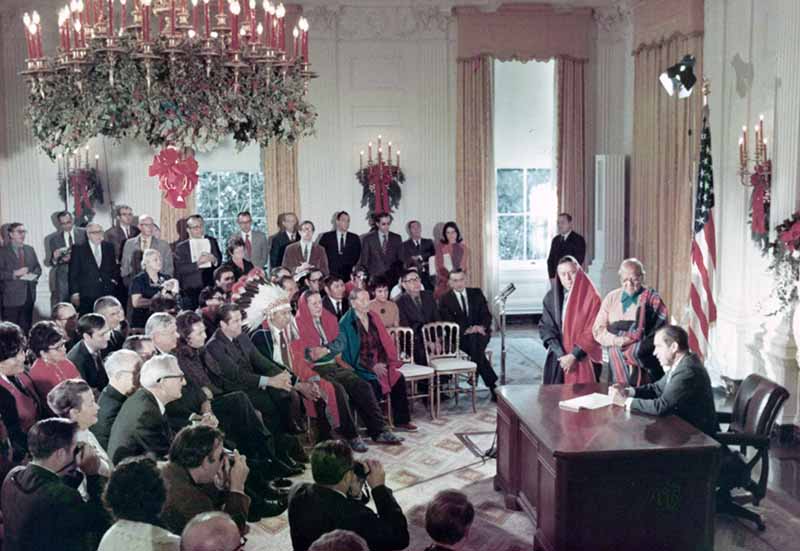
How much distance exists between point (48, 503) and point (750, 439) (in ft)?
12.7

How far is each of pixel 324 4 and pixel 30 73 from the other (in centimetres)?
675

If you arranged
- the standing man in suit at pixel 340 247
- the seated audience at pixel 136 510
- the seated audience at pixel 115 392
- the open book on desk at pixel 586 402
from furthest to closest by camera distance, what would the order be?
the standing man in suit at pixel 340 247 → the open book on desk at pixel 586 402 → the seated audience at pixel 115 392 → the seated audience at pixel 136 510

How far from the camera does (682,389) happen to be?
4.86 metres

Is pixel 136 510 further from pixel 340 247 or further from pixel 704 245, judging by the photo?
pixel 340 247

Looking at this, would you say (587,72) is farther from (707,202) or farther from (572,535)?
(572,535)

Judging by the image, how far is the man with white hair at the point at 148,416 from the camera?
14.3ft

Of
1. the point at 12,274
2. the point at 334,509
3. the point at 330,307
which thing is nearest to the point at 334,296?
the point at 330,307

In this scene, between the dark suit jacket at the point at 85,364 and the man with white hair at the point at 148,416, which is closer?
the man with white hair at the point at 148,416

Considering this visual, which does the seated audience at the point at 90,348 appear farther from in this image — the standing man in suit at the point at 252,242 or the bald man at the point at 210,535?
the standing man in suit at the point at 252,242

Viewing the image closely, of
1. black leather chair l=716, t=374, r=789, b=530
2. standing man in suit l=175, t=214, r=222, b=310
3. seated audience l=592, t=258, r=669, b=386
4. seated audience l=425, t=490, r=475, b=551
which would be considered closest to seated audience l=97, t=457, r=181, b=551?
seated audience l=425, t=490, r=475, b=551

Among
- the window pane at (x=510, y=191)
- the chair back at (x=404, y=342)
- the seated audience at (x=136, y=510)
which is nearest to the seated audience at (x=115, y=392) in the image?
the seated audience at (x=136, y=510)

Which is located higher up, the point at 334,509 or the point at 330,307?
the point at 330,307

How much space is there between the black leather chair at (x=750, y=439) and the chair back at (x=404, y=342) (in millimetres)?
3177

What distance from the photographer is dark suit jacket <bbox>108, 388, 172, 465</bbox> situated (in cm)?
436
